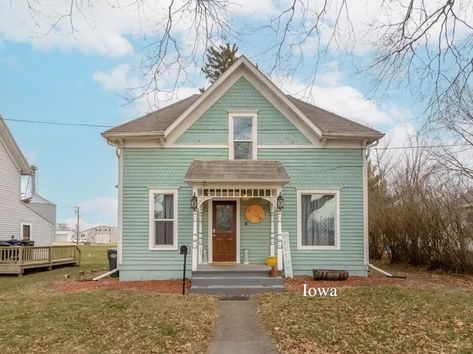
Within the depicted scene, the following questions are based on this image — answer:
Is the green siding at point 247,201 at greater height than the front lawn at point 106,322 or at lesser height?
greater

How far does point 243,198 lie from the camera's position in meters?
15.2

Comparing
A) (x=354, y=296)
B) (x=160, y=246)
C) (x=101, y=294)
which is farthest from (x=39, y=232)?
(x=354, y=296)

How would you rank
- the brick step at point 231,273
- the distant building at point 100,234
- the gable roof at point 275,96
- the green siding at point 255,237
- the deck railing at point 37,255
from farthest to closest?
the distant building at point 100,234 < the deck railing at point 37,255 < the green siding at point 255,237 < the gable roof at point 275,96 < the brick step at point 231,273

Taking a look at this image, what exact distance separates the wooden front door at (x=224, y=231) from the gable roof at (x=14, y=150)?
1456 centimetres

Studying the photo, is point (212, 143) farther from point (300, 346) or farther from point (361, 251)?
point (300, 346)

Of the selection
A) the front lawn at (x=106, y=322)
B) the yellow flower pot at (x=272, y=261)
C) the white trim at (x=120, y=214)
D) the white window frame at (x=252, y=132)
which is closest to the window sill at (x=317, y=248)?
the yellow flower pot at (x=272, y=261)

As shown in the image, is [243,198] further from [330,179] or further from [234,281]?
[234,281]

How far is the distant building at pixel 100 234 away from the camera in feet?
348

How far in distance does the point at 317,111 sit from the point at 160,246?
24.8ft

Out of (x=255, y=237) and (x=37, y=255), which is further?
(x=37, y=255)

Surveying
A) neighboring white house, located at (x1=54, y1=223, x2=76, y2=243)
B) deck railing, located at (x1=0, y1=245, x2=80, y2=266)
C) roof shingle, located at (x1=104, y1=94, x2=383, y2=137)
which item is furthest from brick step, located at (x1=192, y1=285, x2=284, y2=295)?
neighboring white house, located at (x1=54, y1=223, x2=76, y2=243)

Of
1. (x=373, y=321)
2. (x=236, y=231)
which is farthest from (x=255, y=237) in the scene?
(x=373, y=321)

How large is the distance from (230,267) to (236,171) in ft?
9.63

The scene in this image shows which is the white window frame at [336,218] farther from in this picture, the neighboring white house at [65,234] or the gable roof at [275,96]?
the neighboring white house at [65,234]
